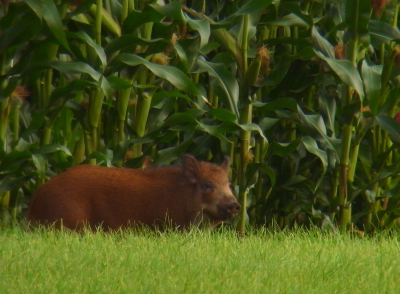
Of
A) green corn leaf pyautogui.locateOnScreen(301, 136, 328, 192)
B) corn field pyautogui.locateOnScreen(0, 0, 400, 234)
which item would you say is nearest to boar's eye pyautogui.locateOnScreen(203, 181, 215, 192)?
corn field pyautogui.locateOnScreen(0, 0, 400, 234)

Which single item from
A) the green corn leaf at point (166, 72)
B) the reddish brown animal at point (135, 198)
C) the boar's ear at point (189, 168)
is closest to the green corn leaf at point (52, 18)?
the green corn leaf at point (166, 72)

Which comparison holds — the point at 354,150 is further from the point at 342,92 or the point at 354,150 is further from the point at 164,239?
the point at 164,239

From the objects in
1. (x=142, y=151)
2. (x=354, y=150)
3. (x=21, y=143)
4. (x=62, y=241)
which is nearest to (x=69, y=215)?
(x=62, y=241)

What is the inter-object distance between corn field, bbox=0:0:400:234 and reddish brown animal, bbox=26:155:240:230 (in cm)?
42

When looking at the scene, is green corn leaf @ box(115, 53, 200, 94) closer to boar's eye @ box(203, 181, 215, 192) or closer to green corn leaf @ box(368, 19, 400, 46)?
boar's eye @ box(203, 181, 215, 192)

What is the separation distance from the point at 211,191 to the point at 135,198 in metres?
0.54

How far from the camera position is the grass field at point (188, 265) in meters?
3.38

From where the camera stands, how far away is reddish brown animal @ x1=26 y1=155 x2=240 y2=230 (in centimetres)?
505

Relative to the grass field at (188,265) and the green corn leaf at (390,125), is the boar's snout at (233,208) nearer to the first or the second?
the grass field at (188,265)

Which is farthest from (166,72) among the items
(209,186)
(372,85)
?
(372,85)

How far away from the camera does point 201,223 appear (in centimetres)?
535

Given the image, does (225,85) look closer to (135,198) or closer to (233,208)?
(233,208)

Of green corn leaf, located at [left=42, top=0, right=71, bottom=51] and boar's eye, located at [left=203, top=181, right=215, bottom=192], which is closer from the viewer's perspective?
green corn leaf, located at [left=42, top=0, right=71, bottom=51]

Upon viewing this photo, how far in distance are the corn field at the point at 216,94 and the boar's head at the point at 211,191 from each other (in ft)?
1.04
